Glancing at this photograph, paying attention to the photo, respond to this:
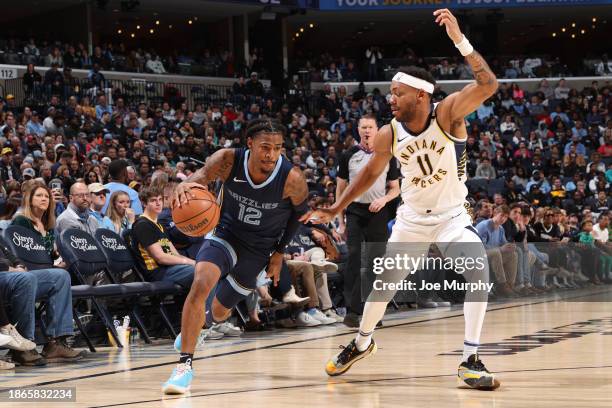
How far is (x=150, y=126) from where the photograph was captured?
21500 mm

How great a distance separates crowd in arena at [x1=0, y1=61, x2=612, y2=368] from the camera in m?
8.66

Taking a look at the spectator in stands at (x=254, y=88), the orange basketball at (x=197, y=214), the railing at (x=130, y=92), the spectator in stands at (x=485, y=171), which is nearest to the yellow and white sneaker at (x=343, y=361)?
the orange basketball at (x=197, y=214)

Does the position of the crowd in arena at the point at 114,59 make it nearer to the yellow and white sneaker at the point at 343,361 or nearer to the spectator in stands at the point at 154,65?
the spectator in stands at the point at 154,65

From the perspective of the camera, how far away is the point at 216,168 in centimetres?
633

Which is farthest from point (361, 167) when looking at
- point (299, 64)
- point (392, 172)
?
point (299, 64)

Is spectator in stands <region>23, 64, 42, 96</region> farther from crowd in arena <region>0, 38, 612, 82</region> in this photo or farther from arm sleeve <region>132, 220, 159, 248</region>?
arm sleeve <region>132, 220, 159, 248</region>

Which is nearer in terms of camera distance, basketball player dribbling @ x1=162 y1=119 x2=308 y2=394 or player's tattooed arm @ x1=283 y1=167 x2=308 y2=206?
basketball player dribbling @ x1=162 y1=119 x2=308 y2=394

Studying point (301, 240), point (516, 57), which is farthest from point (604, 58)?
point (301, 240)

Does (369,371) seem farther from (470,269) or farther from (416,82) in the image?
(416,82)

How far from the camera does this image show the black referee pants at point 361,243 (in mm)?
9617

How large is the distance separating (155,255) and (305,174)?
9.72m

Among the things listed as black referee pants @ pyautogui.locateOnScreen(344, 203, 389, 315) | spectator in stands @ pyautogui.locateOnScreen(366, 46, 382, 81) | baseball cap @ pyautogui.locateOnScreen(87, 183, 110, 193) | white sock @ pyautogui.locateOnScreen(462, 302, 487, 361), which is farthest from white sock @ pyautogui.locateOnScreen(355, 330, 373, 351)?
spectator in stands @ pyautogui.locateOnScreen(366, 46, 382, 81)

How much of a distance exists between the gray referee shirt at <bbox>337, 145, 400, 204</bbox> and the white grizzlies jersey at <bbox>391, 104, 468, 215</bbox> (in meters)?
3.52

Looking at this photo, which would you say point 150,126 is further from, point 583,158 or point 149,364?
point 149,364
